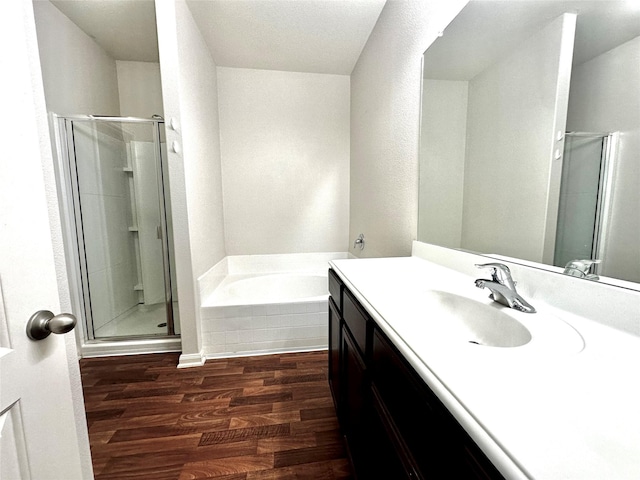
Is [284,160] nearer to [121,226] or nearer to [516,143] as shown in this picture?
[121,226]

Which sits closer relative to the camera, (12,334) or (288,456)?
(12,334)

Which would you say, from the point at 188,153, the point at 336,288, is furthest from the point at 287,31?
the point at 336,288

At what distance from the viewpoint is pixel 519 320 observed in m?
0.67

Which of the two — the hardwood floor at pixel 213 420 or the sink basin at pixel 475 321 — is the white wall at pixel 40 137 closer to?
the hardwood floor at pixel 213 420

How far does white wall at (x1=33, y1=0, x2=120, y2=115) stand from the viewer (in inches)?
69.0

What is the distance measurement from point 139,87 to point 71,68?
1.76 feet

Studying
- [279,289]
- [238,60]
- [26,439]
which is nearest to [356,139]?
[238,60]

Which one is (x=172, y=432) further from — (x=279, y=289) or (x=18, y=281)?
(x=279, y=289)

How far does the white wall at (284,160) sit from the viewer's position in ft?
8.64

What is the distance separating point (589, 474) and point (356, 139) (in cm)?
262

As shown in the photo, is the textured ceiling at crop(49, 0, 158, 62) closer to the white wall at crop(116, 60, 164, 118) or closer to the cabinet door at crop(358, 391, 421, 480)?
the white wall at crop(116, 60, 164, 118)

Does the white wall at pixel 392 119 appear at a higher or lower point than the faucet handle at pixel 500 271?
higher

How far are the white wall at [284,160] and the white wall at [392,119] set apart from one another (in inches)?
16.2

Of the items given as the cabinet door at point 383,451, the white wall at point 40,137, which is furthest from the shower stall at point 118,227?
the cabinet door at point 383,451
